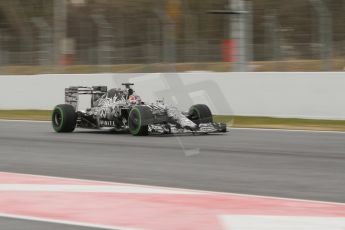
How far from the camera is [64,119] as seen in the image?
15.6m

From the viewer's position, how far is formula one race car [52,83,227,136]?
559 inches

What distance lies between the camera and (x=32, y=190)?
25.2 ft

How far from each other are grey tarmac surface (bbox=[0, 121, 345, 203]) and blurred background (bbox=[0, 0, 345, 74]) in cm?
454

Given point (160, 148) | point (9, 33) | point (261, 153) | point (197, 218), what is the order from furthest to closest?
point (9, 33)
point (160, 148)
point (261, 153)
point (197, 218)

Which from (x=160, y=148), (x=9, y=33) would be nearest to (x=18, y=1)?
(x=9, y=33)

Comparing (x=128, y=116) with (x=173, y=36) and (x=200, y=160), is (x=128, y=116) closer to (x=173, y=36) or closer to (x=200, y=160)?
(x=200, y=160)

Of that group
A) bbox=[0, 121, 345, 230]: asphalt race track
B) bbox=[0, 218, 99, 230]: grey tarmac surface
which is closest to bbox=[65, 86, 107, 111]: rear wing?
bbox=[0, 121, 345, 230]: asphalt race track

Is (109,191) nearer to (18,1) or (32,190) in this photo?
(32,190)

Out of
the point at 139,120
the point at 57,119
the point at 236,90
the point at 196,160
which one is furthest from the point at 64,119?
the point at 196,160

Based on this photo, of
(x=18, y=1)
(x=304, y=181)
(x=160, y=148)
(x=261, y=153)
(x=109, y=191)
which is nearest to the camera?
(x=109, y=191)

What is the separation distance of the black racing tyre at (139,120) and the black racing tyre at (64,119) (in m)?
1.58

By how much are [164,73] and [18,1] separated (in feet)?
35.9

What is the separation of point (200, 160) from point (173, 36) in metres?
12.0

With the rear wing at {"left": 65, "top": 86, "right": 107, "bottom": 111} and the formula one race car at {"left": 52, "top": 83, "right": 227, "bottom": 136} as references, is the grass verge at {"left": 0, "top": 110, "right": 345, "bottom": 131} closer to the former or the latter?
the formula one race car at {"left": 52, "top": 83, "right": 227, "bottom": 136}
